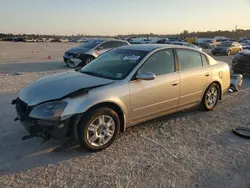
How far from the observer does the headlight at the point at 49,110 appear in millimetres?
3506

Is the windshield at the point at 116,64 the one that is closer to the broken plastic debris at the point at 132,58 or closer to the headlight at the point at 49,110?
the broken plastic debris at the point at 132,58

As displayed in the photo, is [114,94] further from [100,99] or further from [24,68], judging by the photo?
[24,68]

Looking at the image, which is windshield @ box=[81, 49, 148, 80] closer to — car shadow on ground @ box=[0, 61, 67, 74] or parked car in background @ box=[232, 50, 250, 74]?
parked car in background @ box=[232, 50, 250, 74]

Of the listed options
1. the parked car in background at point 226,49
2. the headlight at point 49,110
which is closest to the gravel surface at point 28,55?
the headlight at point 49,110

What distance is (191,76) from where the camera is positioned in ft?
17.0

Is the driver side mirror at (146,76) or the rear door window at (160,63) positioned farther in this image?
the rear door window at (160,63)

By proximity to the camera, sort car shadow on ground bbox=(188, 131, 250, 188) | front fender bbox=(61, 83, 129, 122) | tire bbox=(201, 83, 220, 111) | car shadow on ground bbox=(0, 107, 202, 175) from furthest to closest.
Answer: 1. tire bbox=(201, 83, 220, 111)
2. front fender bbox=(61, 83, 129, 122)
3. car shadow on ground bbox=(0, 107, 202, 175)
4. car shadow on ground bbox=(188, 131, 250, 188)

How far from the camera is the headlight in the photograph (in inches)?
138

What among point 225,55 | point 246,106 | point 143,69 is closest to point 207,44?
point 225,55

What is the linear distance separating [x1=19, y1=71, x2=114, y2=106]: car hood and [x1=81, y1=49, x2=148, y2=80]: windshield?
9.7 inches

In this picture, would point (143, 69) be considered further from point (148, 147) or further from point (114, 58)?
point (148, 147)

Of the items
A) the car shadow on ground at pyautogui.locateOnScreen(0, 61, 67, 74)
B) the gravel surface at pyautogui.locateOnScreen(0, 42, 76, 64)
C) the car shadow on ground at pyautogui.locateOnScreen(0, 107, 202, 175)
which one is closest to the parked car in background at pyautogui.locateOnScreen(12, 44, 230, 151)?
the car shadow on ground at pyautogui.locateOnScreen(0, 107, 202, 175)

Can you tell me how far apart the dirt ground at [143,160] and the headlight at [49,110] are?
0.61 meters

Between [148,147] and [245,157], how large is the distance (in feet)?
4.69
